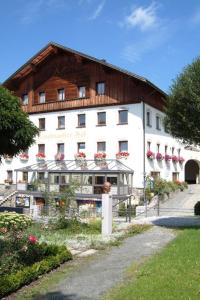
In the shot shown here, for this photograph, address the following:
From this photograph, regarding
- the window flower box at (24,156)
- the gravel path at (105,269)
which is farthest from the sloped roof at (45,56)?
the gravel path at (105,269)

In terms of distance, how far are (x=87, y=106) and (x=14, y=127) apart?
17.2 m

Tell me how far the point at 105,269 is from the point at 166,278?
1793 millimetres

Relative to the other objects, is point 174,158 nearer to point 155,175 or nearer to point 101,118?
point 155,175

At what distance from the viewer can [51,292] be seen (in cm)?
792

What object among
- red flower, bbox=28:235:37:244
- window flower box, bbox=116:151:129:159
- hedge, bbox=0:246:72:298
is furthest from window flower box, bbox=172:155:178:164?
red flower, bbox=28:235:37:244

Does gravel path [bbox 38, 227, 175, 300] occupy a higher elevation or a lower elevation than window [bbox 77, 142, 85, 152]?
lower

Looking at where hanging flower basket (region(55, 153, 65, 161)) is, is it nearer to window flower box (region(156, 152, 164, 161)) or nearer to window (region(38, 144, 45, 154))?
window (region(38, 144, 45, 154))

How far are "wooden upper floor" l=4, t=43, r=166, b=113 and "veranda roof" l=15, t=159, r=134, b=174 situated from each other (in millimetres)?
4907

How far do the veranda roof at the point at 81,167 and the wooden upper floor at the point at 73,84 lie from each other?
4.91 m

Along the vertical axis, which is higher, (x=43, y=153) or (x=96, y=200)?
(x=43, y=153)

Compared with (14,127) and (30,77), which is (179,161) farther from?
(14,127)

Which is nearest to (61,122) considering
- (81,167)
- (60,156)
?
(60,156)

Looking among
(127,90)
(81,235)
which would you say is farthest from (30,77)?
A: (81,235)

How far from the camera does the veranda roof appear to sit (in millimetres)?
33562
